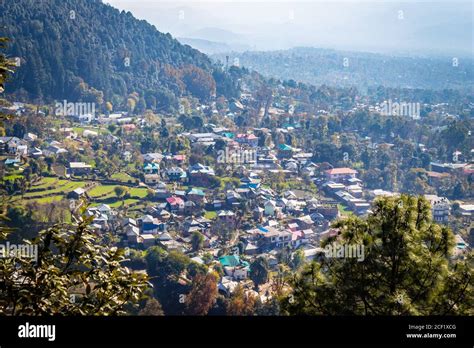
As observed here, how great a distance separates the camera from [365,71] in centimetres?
5016

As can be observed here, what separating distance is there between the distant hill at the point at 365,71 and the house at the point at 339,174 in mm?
25413

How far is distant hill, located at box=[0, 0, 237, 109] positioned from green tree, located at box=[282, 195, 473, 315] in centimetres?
2148

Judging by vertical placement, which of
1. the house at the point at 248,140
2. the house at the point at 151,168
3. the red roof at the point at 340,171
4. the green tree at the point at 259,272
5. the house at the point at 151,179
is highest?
the house at the point at 248,140

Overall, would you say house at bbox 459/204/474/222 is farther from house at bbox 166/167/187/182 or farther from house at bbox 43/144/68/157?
house at bbox 43/144/68/157

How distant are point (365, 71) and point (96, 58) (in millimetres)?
30362

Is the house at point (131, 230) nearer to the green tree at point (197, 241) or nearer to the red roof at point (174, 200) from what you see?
the green tree at point (197, 241)

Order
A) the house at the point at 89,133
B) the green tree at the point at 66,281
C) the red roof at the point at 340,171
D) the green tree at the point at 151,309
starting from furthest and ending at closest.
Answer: the house at the point at 89,133 < the red roof at the point at 340,171 < the green tree at the point at 151,309 < the green tree at the point at 66,281

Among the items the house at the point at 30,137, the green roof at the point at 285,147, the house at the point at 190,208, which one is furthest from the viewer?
the green roof at the point at 285,147

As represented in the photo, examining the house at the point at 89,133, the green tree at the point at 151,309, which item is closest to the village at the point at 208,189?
the house at the point at 89,133

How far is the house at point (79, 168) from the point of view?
14.6 m

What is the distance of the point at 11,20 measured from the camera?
24.4 m

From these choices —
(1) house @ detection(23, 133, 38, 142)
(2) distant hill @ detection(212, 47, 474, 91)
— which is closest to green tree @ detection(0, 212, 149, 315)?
(1) house @ detection(23, 133, 38, 142)

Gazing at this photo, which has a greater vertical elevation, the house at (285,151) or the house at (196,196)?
the house at (285,151)

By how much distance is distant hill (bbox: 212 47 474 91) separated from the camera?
43.4m
